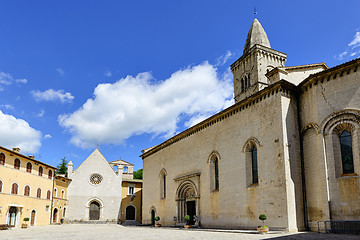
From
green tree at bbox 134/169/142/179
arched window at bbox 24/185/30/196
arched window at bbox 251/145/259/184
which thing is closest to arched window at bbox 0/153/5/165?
arched window at bbox 24/185/30/196

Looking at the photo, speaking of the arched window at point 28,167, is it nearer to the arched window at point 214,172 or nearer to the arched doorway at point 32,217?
Result: the arched doorway at point 32,217

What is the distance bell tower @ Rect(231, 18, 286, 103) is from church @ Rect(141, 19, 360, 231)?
1391cm

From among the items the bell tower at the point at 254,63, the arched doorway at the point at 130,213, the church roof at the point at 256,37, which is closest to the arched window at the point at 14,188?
the arched doorway at the point at 130,213

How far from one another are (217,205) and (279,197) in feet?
23.0

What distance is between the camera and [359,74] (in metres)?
17.3

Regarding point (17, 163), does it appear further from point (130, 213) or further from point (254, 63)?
point (254, 63)

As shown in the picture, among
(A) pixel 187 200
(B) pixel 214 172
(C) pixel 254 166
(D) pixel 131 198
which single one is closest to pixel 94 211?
(D) pixel 131 198

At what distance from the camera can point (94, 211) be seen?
45938 mm

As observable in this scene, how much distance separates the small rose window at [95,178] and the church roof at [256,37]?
2877 cm

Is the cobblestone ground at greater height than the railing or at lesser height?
lesser

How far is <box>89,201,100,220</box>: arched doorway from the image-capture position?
45588 mm

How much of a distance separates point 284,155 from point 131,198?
33.5 m

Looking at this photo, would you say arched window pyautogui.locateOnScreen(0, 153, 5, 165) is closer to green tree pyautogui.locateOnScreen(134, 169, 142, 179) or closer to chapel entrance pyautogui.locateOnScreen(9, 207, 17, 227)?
chapel entrance pyautogui.locateOnScreen(9, 207, 17, 227)

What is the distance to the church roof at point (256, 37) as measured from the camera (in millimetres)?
41806
